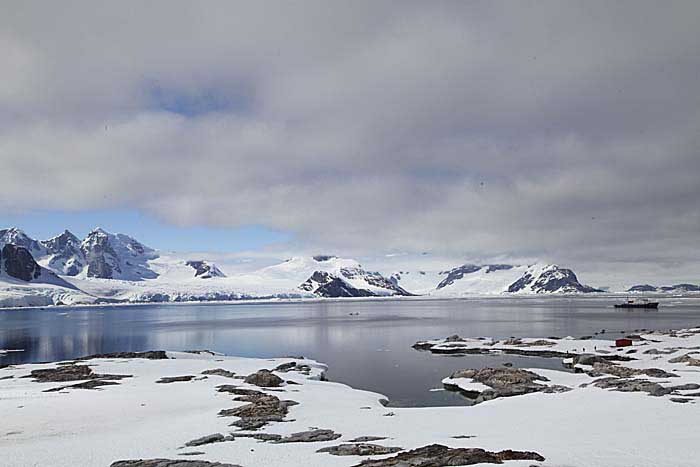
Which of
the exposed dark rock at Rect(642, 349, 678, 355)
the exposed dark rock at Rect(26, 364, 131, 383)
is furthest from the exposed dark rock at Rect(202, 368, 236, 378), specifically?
the exposed dark rock at Rect(642, 349, 678, 355)

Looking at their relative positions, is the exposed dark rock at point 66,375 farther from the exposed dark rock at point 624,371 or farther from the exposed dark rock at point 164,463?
the exposed dark rock at point 624,371

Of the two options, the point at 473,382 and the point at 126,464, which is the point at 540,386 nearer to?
the point at 473,382

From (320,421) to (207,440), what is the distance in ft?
24.8

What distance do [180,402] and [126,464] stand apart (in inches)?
643

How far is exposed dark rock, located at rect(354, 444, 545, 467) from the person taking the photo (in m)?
18.1

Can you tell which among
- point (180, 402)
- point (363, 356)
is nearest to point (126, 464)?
point (180, 402)

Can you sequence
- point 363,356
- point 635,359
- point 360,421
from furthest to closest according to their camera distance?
point 363,356
point 635,359
point 360,421

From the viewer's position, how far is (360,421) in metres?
29.4

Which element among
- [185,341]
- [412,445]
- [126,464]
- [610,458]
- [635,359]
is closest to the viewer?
[610,458]

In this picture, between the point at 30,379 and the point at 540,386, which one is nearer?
the point at 540,386

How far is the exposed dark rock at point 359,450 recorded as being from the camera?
2103 centimetres

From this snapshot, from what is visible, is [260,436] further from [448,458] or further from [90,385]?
[90,385]

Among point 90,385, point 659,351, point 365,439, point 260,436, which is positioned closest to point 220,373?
point 90,385

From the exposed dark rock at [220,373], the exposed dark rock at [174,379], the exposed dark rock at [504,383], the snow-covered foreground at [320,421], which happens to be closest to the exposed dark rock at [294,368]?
the exposed dark rock at [220,373]
